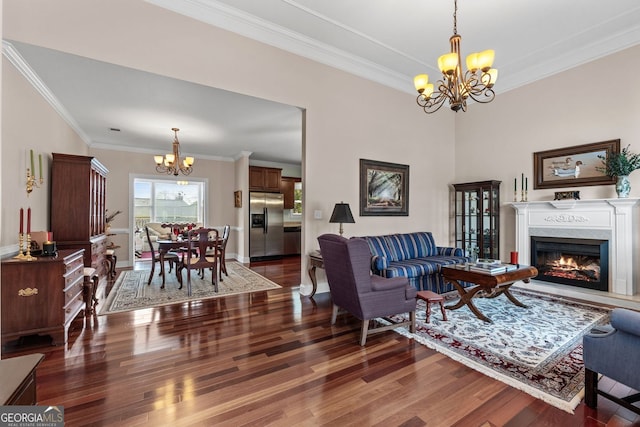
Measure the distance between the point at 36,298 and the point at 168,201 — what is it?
576 cm

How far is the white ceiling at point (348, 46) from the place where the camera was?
10.6ft

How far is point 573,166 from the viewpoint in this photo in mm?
4242

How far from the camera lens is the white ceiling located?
3.24 m

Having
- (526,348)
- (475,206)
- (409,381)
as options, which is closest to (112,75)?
(409,381)

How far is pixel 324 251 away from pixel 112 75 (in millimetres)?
3300

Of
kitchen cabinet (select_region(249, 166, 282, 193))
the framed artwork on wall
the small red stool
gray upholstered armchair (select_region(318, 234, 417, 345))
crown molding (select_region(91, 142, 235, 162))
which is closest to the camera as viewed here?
gray upholstered armchair (select_region(318, 234, 417, 345))

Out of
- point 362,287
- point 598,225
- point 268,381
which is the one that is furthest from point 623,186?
point 268,381

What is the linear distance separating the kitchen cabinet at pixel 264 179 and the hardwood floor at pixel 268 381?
16.2 ft

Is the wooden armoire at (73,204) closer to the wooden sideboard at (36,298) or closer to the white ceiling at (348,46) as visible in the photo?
the white ceiling at (348,46)

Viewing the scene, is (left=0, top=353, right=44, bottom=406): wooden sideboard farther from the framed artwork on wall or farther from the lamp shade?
the framed artwork on wall

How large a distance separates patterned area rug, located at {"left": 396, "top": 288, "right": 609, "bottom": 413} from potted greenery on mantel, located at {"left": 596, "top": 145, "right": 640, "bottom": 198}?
161 cm

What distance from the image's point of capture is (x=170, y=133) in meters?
5.64

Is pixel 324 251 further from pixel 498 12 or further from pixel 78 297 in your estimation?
pixel 498 12

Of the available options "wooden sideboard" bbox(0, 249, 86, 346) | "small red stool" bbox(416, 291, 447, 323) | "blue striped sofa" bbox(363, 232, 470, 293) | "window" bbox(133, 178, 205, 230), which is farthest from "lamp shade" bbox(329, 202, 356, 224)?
"window" bbox(133, 178, 205, 230)
